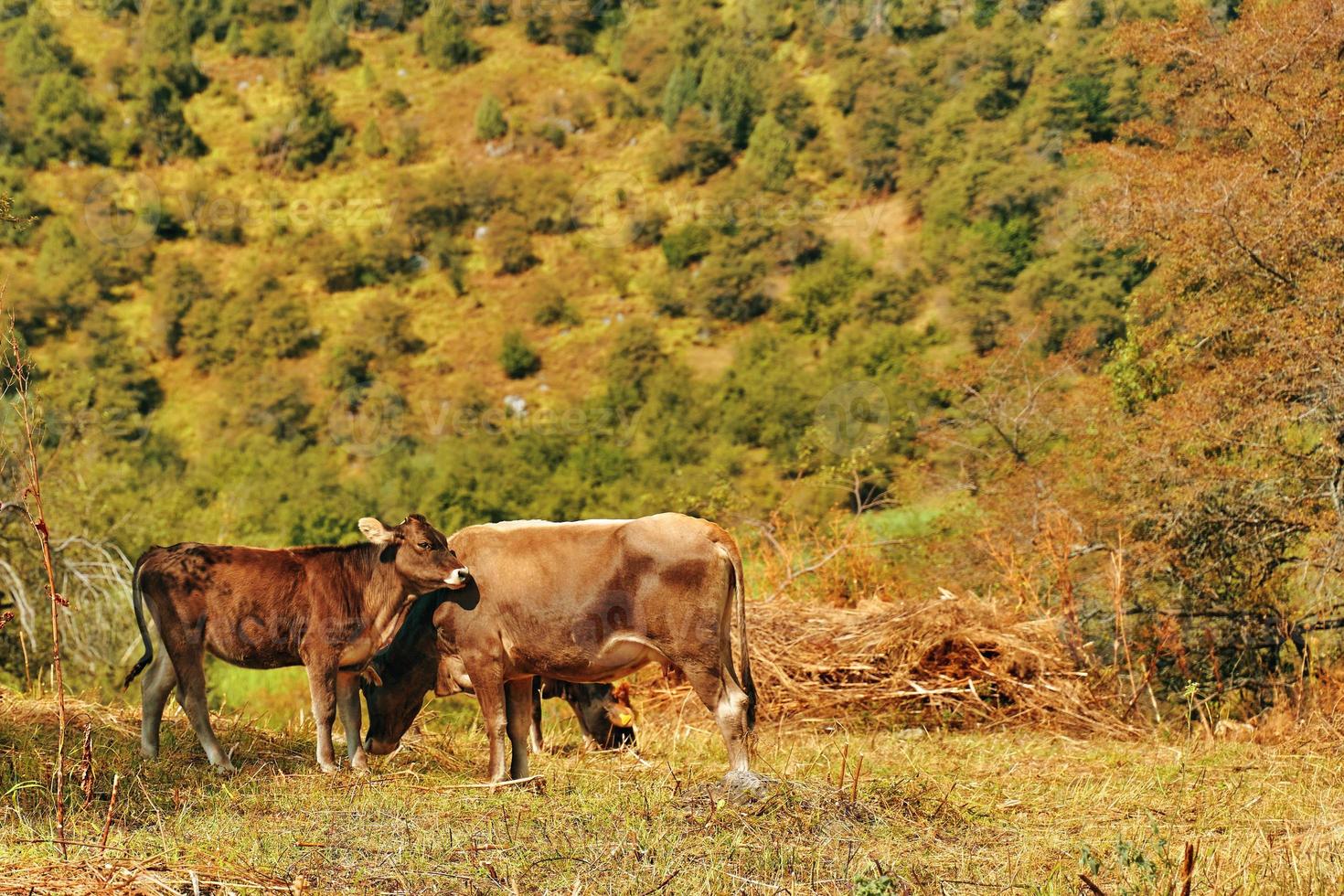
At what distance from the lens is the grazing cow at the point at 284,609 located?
9406 millimetres

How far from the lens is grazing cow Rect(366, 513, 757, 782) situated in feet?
28.6

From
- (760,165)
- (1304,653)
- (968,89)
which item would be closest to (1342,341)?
(1304,653)

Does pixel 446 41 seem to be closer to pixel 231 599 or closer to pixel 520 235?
pixel 520 235

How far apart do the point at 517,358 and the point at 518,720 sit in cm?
8407

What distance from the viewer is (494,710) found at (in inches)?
360

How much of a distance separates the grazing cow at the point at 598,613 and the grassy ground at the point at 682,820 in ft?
2.05

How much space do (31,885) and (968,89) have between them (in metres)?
102

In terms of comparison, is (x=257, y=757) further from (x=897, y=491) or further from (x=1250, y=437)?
(x=897, y=491)

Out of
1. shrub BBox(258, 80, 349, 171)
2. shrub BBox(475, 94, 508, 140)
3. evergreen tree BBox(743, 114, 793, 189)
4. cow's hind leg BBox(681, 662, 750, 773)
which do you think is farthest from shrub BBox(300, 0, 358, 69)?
cow's hind leg BBox(681, 662, 750, 773)

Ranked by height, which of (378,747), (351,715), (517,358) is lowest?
(517,358)

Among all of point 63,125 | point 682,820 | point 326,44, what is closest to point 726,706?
point 682,820

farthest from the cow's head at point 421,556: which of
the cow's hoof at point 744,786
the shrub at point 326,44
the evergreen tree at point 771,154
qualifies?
the shrub at point 326,44

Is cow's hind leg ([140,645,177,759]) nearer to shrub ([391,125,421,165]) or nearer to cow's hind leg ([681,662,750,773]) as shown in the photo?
cow's hind leg ([681,662,750,773])

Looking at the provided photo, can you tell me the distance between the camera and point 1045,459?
1959cm
